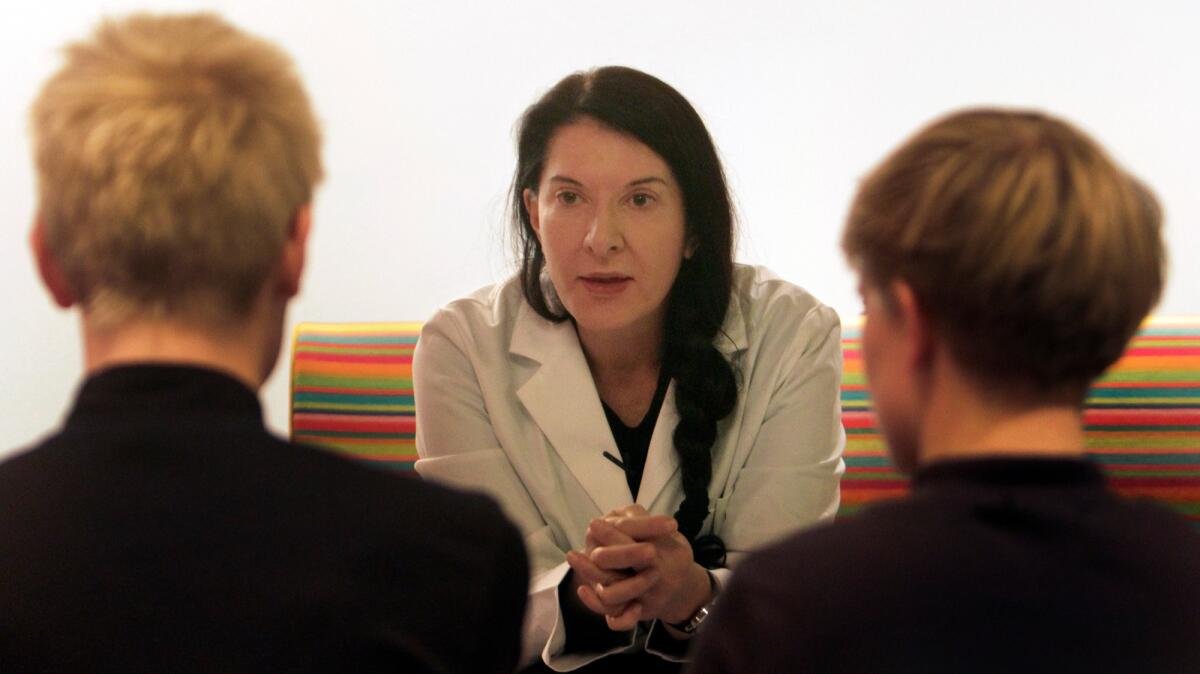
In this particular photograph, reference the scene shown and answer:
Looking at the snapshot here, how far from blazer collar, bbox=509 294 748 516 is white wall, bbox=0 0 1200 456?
87 cm

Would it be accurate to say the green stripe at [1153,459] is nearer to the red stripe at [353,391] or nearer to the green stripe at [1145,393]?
the green stripe at [1145,393]

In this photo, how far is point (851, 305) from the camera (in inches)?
110

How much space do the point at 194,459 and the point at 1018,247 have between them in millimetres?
546

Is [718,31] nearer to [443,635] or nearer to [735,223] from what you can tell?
[735,223]

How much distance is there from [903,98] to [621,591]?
1.54 metres

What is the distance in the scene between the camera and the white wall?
8.61ft

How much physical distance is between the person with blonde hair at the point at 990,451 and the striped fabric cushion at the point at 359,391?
160 centimetres

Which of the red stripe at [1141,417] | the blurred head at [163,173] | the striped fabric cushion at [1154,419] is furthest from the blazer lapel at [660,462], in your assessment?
the blurred head at [163,173]

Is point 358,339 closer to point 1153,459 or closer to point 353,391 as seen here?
point 353,391

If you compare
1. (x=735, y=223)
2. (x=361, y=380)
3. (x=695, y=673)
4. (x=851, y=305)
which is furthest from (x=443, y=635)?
(x=851, y=305)

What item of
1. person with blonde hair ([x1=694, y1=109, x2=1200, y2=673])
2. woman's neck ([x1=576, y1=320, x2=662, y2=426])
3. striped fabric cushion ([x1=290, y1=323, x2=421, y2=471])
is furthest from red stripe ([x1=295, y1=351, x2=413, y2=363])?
person with blonde hair ([x1=694, y1=109, x2=1200, y2=673])

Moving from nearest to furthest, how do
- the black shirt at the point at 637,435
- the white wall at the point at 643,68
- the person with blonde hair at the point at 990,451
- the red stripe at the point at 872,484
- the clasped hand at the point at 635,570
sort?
the person with blonde hair at the point at 990,451 → the clasped hand at the point at 635,570 → the black shirt at the point at 637,435 → the red stripe at the point at 872,484 → the white wall at the point at 643,68

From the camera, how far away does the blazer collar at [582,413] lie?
6.14ft

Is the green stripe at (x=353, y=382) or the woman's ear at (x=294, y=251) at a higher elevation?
the woman's ear at (x=294, y=251)
